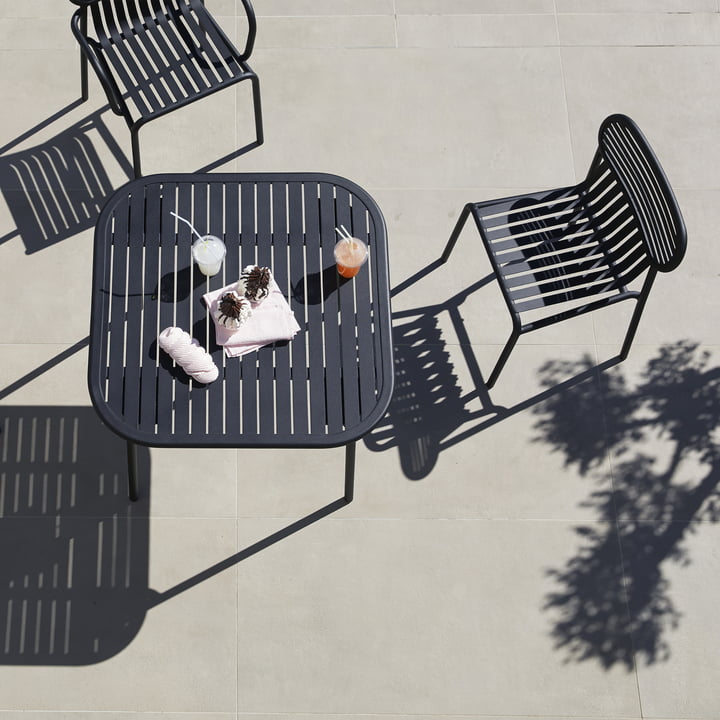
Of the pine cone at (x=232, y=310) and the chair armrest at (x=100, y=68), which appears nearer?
the pine cone at (x=232, y=310)

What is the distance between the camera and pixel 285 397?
2.49m

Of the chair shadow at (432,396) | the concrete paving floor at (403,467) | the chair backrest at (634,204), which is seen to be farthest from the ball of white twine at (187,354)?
the chair backrest at (634,204)

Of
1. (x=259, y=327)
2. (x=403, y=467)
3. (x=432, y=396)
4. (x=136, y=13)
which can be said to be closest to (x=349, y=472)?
(x=403, y=467)

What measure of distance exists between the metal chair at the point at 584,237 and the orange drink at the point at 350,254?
609mm

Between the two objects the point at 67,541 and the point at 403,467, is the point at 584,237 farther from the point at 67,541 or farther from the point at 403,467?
the point at 67,541

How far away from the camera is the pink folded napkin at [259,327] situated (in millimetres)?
2531

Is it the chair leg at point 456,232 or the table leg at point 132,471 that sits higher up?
the chair leg at point 456,232

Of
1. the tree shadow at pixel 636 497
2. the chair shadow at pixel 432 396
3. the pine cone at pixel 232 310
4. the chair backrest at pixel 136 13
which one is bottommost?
the tree shadow at pixel 636 497

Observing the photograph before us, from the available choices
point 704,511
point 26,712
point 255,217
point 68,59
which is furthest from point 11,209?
point 704,511

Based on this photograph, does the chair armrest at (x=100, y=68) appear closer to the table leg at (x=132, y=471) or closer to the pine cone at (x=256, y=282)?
the pine cone at (x=256, y=282)

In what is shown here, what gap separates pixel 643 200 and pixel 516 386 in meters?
0.88

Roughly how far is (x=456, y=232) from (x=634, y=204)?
72cm

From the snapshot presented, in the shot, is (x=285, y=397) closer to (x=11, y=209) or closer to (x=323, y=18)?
(x=11, y=209)

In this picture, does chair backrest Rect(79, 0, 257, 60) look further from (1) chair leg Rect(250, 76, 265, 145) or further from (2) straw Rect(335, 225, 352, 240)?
(2) straw Rect(335, 225, 352, 240)
